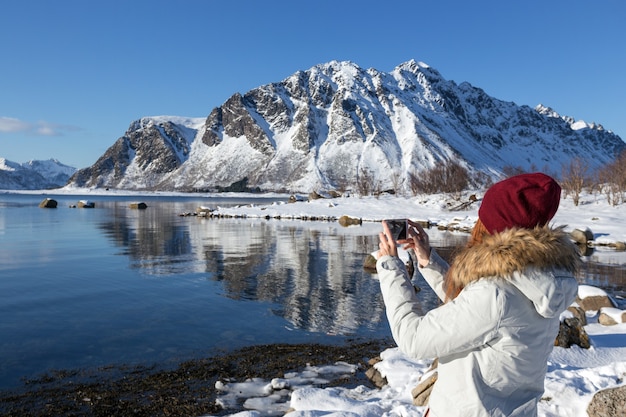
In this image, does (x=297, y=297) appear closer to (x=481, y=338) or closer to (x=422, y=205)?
(x=481, y=338)

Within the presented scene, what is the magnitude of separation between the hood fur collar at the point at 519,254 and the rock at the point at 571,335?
27.5 feet

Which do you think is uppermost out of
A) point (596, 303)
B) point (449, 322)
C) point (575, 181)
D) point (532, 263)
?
point (575, 181)

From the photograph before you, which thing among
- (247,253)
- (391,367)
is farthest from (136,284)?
(391,367)

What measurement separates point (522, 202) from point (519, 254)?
317 mm

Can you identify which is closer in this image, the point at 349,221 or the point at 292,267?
the point at 292,267

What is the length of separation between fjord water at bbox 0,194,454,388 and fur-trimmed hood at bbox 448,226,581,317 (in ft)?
33.6

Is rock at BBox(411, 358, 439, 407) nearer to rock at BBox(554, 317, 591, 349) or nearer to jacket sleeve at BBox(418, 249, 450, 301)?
rock at BBox(554, 317, 591, 349)

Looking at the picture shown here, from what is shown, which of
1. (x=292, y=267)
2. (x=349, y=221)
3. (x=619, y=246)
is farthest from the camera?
(x=349, y=221)

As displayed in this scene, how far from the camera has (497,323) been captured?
2316 mm

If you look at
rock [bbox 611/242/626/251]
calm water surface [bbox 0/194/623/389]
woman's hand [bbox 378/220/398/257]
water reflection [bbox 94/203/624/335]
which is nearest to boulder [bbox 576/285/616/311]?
water reflection [bbox 94/203/624/335]

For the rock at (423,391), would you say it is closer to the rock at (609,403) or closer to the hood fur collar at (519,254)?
the rock at (609,403)

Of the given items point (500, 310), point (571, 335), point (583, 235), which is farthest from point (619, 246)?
point (500, 310)

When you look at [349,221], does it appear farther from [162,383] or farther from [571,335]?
[162,383]

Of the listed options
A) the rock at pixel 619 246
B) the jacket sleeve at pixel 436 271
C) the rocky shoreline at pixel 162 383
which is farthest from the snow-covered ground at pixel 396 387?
the rock at pixel 619 246
